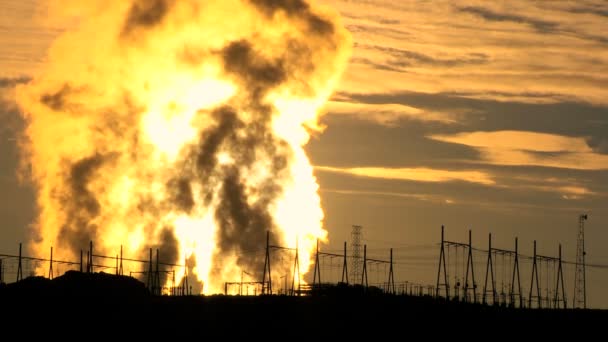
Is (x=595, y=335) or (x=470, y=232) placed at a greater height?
(x=470, y=232)

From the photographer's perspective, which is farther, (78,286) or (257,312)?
(78,286)

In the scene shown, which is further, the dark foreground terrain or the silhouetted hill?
the silhouetted hill

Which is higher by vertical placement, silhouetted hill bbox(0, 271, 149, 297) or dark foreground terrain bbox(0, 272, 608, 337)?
silhouetted hill bbox(0, 271, 149, 297)

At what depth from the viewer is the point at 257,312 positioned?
423 ft

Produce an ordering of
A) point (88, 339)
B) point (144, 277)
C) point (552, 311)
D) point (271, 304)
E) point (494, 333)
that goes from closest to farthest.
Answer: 1. point (88, 339)
2. point (494, 333)
3. point (271, 304)
4. point (552, 311)
5. point (144, 277)

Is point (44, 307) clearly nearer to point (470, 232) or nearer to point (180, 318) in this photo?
point (180, 318)

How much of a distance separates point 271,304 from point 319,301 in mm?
6578

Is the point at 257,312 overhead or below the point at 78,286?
below

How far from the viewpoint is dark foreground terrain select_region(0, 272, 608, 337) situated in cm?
12338

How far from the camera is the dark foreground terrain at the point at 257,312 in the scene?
123m

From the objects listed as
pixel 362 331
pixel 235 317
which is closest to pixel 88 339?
pixel 235 317

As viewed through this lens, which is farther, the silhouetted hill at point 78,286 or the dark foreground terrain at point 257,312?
the silhouetted hill at point 78,286

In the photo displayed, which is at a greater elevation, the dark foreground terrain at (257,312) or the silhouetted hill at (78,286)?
the silhouetted hill at (78,286)

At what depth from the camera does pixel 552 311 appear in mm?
145750
